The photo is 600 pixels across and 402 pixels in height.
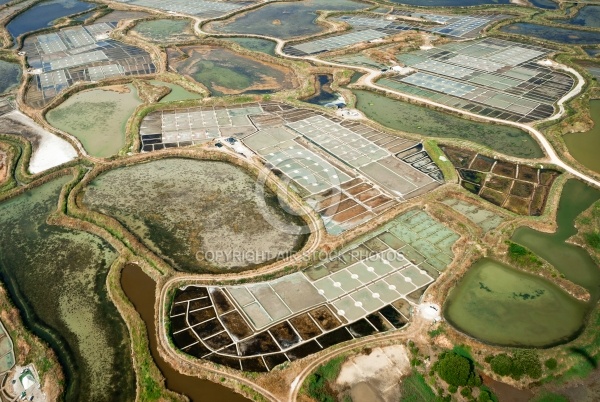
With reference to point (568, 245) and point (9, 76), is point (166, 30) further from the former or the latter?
point (568, 245)

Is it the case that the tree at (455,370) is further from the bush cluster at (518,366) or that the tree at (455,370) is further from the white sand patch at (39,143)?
the white sand patch at (39,143)

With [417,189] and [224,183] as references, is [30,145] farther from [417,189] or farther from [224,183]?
[417,189]

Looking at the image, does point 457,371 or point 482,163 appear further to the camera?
point 482,163

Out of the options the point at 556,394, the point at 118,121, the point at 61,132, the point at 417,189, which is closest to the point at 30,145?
the point at 61,132

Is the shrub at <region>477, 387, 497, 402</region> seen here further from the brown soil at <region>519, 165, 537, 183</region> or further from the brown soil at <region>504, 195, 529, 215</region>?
the brown soil at <region>519, 165, 537, 183</region>

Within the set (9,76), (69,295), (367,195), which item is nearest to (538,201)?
(367,195)

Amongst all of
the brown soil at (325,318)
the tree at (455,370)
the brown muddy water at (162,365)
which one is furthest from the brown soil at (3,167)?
the tree at (455,370)
